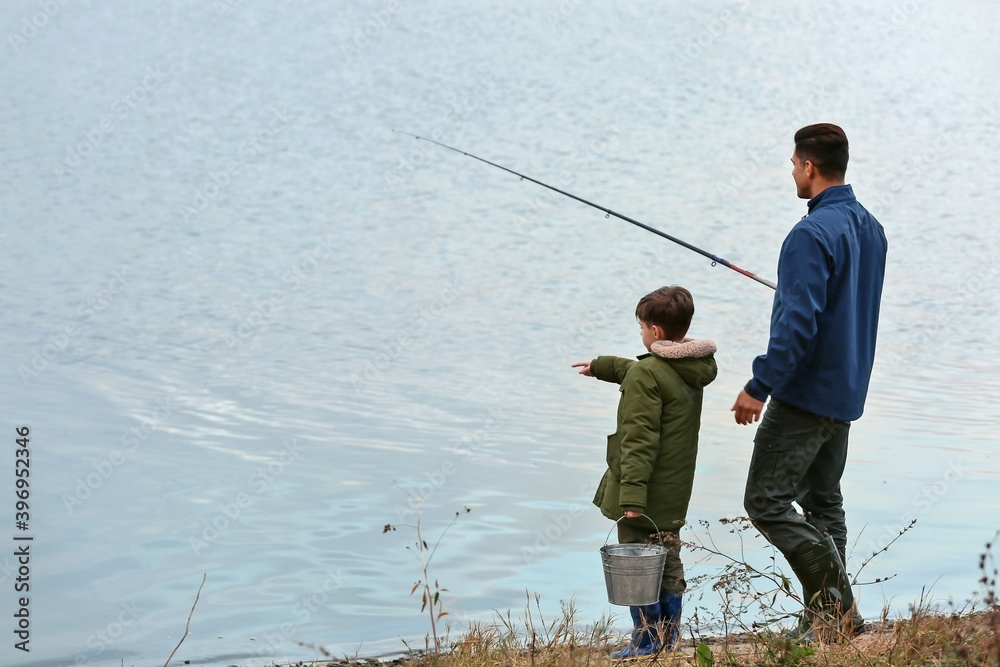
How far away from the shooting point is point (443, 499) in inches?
262

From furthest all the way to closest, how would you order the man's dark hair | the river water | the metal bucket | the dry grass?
the river water, the man's dark hair, the metal bucket, the dry grass

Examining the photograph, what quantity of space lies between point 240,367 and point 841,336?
658 centimetres

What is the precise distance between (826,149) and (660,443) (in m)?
1.00

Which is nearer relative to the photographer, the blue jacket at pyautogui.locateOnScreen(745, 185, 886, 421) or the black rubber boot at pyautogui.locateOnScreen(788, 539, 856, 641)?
the blue jacket at pyautogui.locateOnScreen(745, 185, 886, 421)

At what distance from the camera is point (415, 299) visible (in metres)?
13.1

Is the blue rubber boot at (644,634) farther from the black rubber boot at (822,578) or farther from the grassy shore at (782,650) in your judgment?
the black rubber boot at (822,578)

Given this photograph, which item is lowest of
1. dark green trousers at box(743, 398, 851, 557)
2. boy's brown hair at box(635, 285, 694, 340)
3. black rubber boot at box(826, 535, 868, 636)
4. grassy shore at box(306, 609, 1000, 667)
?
grassy shore at box(306, 609, 1000, 667)

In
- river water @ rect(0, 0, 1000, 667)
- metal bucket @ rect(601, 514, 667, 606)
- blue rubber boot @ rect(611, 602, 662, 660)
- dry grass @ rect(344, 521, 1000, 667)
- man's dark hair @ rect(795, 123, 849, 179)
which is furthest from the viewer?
river water @ rect(0, 0, 1000, 667)

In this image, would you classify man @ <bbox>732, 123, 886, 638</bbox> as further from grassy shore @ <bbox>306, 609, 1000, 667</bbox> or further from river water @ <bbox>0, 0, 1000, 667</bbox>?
river water @ <bbox>0, 0, 1000, 667</bbox>

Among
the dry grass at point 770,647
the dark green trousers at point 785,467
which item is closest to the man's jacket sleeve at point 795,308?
the dark green trousers at point 785,467

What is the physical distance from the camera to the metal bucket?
12.5 feet

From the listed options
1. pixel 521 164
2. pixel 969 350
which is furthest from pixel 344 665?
pixel 521 164

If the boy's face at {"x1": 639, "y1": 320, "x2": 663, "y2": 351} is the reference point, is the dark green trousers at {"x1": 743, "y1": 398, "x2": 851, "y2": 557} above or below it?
below

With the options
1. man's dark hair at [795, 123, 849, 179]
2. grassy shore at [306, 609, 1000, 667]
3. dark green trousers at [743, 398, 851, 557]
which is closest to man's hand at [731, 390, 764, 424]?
dark green trousers at [743, 398, 851, 557]
